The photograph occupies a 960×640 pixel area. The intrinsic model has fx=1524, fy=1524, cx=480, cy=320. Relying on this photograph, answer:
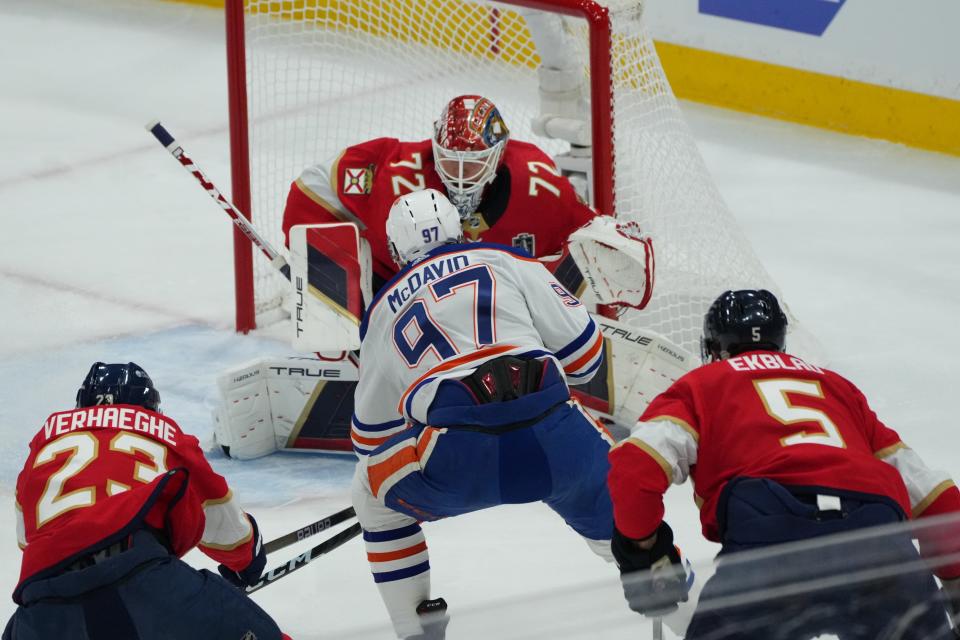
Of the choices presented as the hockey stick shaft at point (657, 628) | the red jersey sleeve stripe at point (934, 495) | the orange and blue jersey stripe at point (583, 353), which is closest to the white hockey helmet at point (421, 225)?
the orange and blue jersey stripe at point (583, 353)

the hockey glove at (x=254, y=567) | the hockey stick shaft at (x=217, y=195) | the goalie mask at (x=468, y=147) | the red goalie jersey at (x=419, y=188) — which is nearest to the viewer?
the hockey glove at (x=254, y=567)

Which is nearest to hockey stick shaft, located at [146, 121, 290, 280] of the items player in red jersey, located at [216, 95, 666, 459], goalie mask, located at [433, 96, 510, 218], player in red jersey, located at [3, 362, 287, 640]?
player in red jersey, located at [216, 95, 666, 459]

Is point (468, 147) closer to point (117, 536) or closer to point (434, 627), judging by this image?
point (117, 536)

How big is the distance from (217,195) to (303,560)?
139cm

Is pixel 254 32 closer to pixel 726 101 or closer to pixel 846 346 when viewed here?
pixel 846 346

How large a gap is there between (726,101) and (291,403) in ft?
11.4

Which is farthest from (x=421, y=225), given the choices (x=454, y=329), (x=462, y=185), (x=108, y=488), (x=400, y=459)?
(x=108, y=488)

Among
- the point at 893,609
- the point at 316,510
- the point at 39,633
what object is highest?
the point at 893,609

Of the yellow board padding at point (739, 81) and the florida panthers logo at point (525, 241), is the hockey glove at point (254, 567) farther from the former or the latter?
the yellow board padding at point (739, 81)

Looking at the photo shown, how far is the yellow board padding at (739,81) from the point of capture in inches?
205

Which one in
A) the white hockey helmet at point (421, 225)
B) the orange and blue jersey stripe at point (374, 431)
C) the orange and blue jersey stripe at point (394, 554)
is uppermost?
the white hockey helmet at point (421, 225)

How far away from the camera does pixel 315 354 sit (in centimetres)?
418

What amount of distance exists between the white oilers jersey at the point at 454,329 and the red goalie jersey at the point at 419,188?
0.80 m

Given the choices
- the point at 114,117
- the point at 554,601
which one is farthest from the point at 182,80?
the point at 554,601
